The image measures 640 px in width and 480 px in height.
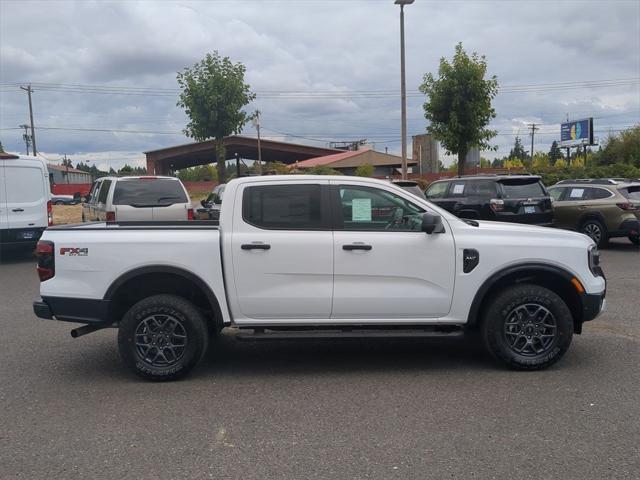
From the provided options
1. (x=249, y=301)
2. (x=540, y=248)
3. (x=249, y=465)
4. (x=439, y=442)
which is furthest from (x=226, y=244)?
(x=540, y=248)

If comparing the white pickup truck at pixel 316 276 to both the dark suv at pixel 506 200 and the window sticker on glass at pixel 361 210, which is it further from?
the dark suv at pixel 506 200

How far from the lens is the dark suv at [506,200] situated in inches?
518

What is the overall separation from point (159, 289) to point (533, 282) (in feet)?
11.3

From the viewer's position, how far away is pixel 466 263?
17.6ft

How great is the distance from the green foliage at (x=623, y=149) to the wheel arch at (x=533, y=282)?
4548cm

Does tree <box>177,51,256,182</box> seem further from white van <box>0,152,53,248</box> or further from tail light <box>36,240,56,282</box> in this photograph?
tail light <box>36,240,56,282</box>

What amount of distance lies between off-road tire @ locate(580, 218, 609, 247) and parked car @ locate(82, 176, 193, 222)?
8.96 meters

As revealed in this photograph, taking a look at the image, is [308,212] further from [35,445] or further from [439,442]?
[35,445]

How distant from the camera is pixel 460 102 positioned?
22.4 metres

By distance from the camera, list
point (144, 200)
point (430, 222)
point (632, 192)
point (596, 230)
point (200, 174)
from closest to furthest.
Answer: point (430, 222) → point (144, 200) → point (632, 192) → point (596, 230) → point (200, 174)

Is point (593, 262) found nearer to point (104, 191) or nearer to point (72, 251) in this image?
point (72, 251)

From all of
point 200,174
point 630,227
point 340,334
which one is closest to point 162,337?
point 340,334

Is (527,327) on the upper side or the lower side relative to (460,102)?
lower

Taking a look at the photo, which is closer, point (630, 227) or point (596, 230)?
point (630, 227)
